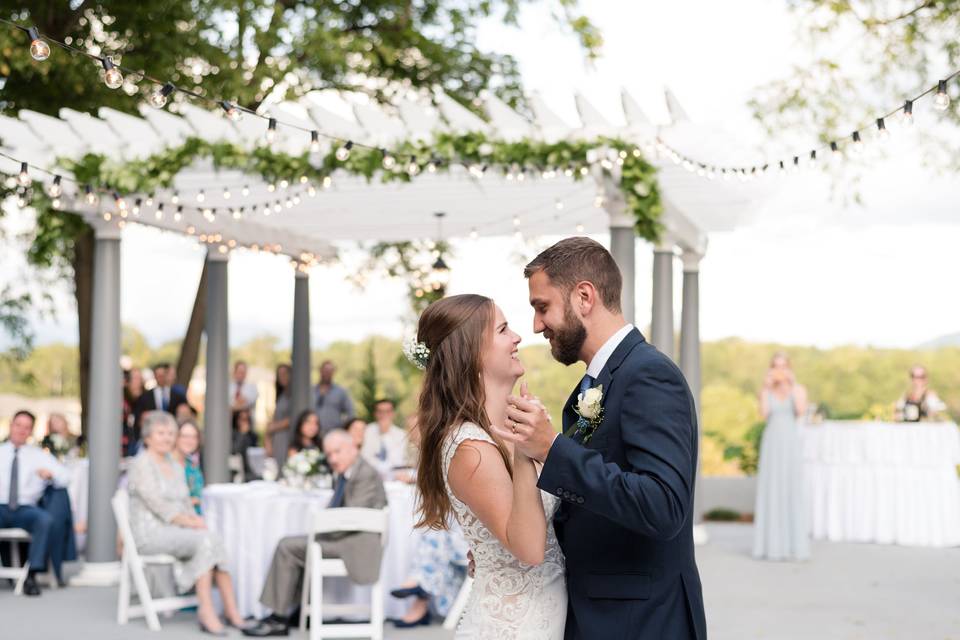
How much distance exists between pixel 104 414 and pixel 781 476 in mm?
5591

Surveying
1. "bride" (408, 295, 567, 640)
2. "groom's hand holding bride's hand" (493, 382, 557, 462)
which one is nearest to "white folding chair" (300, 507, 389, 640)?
"bride" (408, 295, 567, 640)

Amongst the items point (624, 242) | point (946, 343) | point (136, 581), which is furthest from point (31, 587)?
point (946, 343)

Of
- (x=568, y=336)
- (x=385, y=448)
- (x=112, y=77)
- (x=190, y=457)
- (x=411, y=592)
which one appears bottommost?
(x=411, y=592)

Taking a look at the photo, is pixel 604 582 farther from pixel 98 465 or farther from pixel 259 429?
pixel 259 429

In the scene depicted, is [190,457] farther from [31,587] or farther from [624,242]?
[624,242]

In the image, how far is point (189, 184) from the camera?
9133mm

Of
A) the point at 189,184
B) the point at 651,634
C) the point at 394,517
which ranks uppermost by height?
the point at 189,184

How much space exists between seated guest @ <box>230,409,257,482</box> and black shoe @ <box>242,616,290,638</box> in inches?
226

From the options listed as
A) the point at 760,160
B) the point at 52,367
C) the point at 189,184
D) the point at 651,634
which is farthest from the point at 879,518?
the point at 52,367

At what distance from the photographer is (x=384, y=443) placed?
10.3 metres

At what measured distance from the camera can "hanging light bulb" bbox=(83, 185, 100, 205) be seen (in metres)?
8.42

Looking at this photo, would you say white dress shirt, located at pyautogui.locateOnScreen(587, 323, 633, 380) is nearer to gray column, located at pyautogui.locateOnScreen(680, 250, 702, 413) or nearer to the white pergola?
the white pergola

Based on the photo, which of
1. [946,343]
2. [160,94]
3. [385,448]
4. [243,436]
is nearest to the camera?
[160,94]

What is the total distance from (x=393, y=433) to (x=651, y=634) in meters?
8.14
